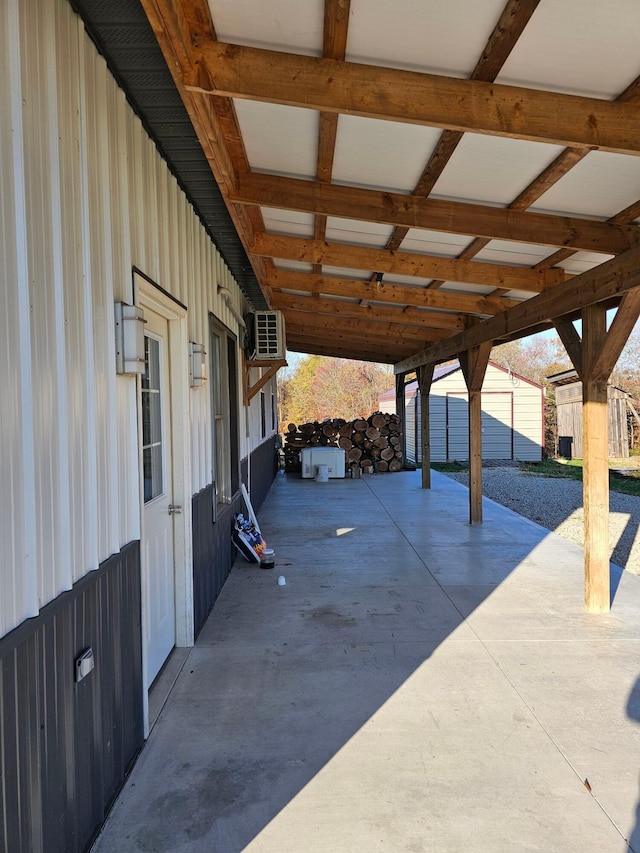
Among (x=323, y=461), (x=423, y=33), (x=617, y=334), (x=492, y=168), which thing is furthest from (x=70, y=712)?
(x=323, y=461)

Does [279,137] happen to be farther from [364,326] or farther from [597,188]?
[364,326]

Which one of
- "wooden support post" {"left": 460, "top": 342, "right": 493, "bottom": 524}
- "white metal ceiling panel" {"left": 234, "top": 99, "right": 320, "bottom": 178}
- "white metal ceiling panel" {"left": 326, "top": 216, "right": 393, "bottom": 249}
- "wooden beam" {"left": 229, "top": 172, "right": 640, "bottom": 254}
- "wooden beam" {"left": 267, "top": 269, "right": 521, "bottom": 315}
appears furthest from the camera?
"wooden support post" {"left": 460, "top": 342, "right": 493, "bottom": 524}

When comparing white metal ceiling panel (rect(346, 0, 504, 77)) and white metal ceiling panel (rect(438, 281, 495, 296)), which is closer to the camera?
white metal ceiling panel (rect(346, 0, 504, 77))

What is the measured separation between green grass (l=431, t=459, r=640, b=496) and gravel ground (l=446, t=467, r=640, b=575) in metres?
0.56

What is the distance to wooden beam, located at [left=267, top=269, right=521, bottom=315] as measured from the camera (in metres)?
6.51

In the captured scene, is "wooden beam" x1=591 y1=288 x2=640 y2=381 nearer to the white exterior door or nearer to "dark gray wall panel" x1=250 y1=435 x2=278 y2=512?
the white exterior door

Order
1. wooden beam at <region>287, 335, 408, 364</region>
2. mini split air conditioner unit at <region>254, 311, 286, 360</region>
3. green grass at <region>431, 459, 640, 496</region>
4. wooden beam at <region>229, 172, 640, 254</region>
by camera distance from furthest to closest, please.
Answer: wooden beam at <region>287, 335, 408, 364</region> < green grass at <region>431, 459, 640, 496</region> < mini split air conditioner unit at <region>254, 311, 286, 360</region> < wooden beam at <region>229, 172, 640, 254</region>

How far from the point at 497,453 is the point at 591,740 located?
16.2 meters

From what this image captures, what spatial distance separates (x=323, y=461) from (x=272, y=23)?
11.3 metres

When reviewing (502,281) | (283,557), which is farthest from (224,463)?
(502,281)

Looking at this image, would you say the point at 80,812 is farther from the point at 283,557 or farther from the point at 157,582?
the point at 283,557

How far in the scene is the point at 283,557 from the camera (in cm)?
614

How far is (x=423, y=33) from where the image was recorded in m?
2.22

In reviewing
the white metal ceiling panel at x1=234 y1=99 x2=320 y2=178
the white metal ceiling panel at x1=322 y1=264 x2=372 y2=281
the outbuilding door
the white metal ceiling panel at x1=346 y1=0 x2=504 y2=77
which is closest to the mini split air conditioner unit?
the white metal ceiling panel at x1=322 y1=264 x2=372 y2=281
